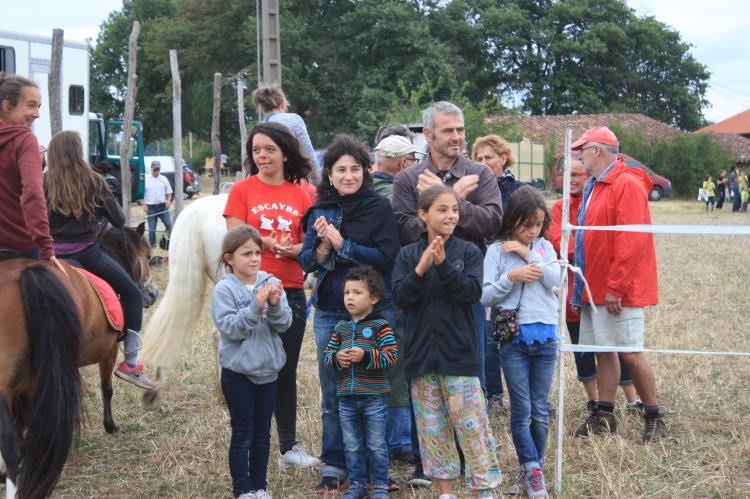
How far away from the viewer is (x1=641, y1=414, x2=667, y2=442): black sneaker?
5.29m

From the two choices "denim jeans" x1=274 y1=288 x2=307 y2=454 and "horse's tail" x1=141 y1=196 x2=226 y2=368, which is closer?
"denim jeans" x1=274 y1=288 x2=307 y2=454

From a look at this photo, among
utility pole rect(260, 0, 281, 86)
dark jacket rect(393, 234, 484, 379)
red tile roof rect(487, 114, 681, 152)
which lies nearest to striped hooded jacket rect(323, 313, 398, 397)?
dark jacket rect(393, 234, 484, 379)

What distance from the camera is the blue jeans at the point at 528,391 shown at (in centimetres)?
439

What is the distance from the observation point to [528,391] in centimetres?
441

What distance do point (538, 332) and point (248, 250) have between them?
1544 millimetres

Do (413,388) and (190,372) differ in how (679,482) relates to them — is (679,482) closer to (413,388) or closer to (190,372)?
(413,388)

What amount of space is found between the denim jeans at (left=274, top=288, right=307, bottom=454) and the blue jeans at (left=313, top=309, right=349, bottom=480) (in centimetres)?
23

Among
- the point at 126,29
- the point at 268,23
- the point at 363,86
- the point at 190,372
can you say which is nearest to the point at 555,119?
the point at 363,86

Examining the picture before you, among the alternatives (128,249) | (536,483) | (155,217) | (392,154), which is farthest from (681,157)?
(536,483)

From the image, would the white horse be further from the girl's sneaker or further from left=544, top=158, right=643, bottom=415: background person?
the girl's sneaker

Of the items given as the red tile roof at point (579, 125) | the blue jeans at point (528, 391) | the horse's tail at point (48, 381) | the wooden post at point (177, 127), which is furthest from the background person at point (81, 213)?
the red tile roof at point (579, 125)

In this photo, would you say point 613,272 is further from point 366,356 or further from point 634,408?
point 366,356

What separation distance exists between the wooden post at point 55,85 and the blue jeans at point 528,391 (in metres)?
7.74

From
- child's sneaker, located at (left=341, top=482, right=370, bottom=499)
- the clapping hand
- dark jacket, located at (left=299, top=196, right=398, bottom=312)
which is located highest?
dark jacket, located at (left=299, top=196, right=398, bottom=312)
